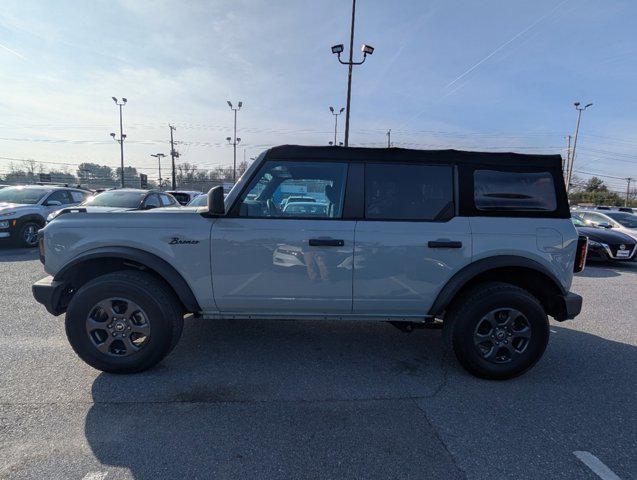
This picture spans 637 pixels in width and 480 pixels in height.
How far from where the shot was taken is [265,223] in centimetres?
313

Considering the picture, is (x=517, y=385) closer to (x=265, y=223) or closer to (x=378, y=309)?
(x=378, y=309)

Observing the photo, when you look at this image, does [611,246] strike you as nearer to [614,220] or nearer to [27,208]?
[614,220]

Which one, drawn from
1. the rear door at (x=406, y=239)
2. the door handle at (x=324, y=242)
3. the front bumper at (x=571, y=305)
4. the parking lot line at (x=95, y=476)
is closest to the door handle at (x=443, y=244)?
the rear door at (x=406, y=239)

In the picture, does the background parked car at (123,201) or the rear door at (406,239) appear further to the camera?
the background parked car at (123,201)

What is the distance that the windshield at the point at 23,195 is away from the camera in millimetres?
10167

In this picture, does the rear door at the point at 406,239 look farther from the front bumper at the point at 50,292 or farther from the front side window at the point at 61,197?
the front side window at the point at 61,197

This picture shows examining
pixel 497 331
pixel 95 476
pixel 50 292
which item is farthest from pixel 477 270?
pixel 50 292

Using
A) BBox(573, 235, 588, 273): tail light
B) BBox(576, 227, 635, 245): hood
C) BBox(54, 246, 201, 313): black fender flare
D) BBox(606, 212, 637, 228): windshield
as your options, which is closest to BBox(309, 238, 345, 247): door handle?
BBox(54, 246, 201, 313): black fender flare

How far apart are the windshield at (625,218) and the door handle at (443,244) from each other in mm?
10913

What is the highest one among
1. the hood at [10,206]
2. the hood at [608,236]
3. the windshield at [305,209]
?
the windshield at [305,209]

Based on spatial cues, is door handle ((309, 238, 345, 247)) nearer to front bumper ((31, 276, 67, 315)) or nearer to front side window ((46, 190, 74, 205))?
front bumper ((31, 276, 67, 315))

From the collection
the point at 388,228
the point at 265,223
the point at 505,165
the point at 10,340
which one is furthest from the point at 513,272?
the point at 10,340

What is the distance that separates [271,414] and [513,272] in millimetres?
2514

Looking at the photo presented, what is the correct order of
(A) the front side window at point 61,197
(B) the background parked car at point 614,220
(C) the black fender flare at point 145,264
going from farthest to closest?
(A) the front side window at point 61,197
(B) the background parked car at point 614,220
(C) the black fender flare at point 145,264
